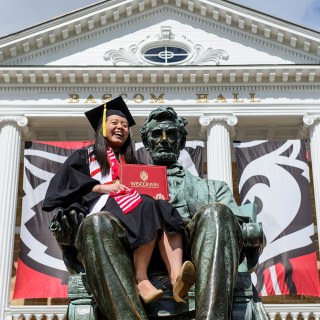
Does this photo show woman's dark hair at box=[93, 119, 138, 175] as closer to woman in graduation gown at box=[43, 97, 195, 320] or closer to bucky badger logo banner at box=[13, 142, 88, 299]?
woman in graduation gown at box=[43, 97, 195, 320]

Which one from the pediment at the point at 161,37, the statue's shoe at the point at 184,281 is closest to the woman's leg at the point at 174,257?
the statue's shoe at the point at 184,281

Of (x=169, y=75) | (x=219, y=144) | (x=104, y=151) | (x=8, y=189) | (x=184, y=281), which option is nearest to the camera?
(x=184, y=281)

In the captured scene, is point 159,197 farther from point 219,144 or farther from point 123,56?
point 123,56

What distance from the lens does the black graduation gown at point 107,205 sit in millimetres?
3090

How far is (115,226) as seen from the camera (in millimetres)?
3023

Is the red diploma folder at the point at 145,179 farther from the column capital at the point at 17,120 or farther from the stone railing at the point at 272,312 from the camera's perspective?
the column capital at the point at 17,120

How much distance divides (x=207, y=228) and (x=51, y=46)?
1897 cm

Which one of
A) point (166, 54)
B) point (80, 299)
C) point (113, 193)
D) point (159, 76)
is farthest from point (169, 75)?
point (80, 299)

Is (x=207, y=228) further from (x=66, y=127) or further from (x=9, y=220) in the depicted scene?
(x=66, y=127)

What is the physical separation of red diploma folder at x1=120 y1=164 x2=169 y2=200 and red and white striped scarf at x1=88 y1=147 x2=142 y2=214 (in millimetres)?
84

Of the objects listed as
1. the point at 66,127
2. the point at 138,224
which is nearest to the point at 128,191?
the point at 138,224

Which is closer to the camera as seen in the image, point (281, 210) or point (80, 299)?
point (80, 299)

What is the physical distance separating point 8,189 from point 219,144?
6.00 meters

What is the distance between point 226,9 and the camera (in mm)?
21484
